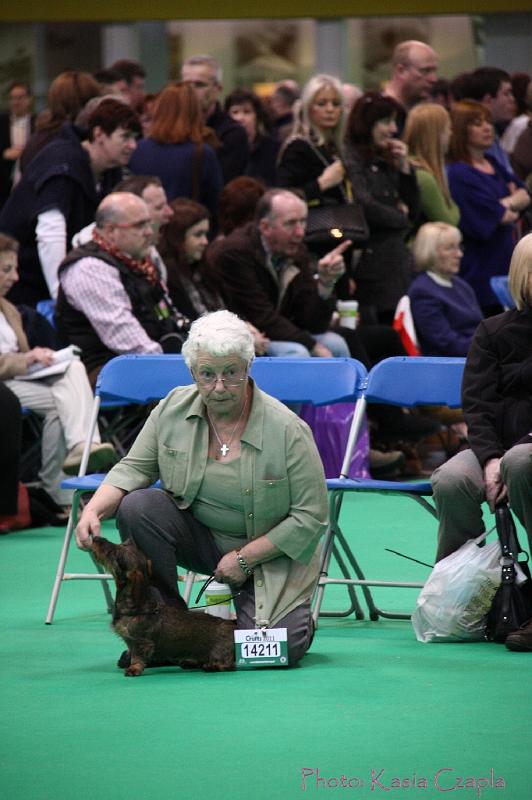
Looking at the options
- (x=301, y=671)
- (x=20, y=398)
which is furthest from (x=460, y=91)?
(x=301, y=671)

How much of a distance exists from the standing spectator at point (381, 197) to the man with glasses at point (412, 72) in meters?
0.68

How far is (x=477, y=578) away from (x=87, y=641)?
119 cm

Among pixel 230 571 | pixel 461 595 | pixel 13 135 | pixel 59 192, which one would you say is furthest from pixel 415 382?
pixel 13 135

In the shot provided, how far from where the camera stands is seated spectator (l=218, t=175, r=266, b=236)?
28.7 feet

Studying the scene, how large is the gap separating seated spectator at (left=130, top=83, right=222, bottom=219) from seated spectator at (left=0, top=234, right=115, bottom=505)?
160cm

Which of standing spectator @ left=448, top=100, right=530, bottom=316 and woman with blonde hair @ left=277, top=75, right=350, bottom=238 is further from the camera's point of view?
standing spectator @ left=448, top=100, right=530, bottom=316

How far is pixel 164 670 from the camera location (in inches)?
177

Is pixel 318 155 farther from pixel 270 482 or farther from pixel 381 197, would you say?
pixel 270 482

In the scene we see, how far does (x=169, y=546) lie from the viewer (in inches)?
176

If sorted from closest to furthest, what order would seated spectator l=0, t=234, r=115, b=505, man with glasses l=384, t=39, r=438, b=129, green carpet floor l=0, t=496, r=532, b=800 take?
green carpet floor l=0, t=496, r=532, b=800 < seated spectator l=0, t=234, r=115, b=505 < man with glasses l=384, t=39, r=438, b=129

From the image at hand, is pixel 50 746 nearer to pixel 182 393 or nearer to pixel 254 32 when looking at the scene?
pixel 182 393

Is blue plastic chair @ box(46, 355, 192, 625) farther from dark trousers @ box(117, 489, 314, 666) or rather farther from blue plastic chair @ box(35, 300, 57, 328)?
blue plastic chair @ box(35, 300, 57, 328)

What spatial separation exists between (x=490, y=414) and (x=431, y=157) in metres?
4.75

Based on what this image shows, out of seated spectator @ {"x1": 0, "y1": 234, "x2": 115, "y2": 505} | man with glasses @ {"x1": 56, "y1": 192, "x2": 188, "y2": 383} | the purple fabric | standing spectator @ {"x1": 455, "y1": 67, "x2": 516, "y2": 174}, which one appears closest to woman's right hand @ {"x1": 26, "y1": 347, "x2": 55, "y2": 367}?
seated spectator @ {"x1": 0, "y1": 234, "x2": 115, "y2": 505}
